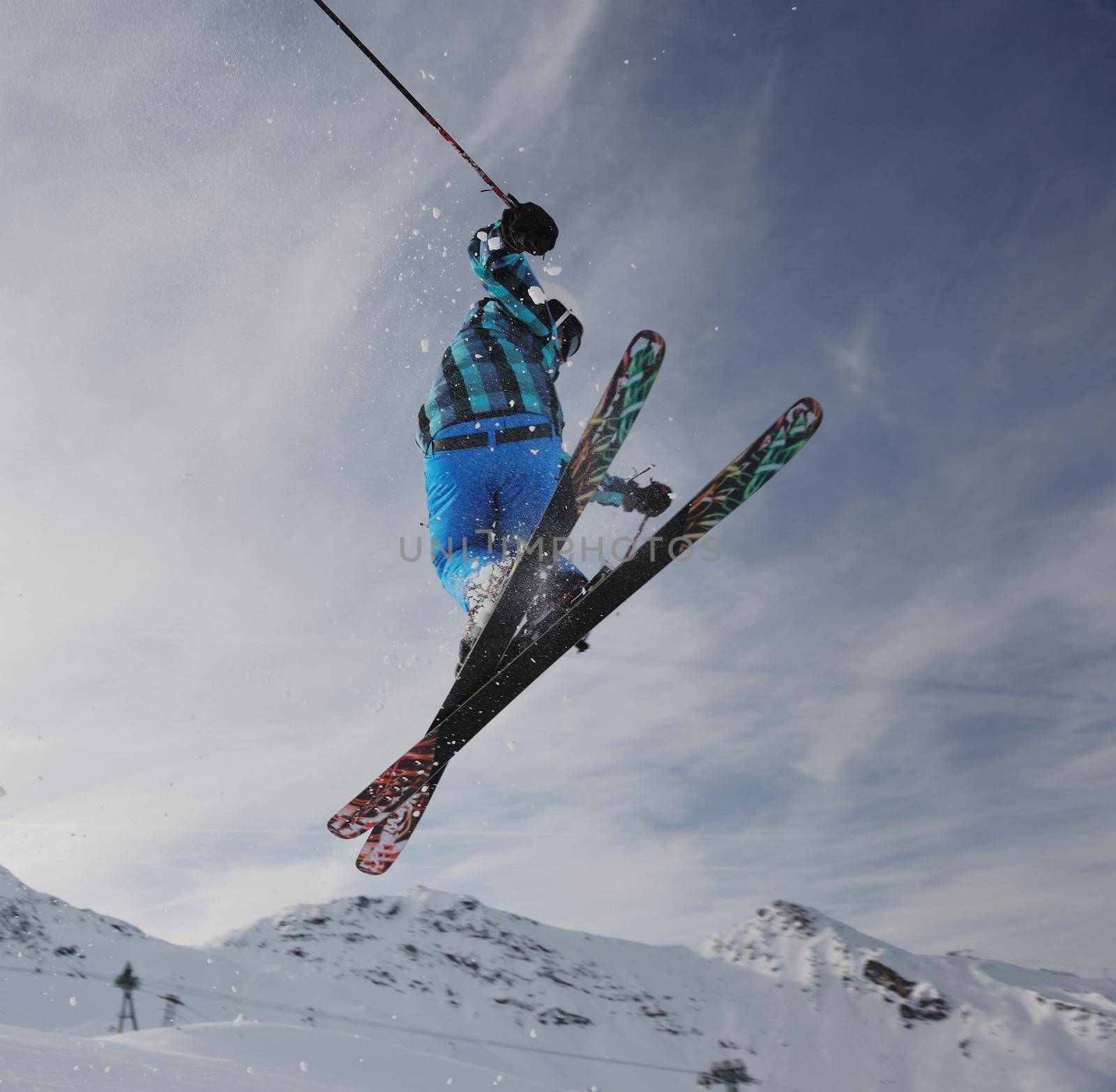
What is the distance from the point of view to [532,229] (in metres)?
4.86

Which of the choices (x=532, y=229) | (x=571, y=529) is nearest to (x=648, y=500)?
(x=571, y=529)

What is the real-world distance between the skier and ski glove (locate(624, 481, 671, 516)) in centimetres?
35

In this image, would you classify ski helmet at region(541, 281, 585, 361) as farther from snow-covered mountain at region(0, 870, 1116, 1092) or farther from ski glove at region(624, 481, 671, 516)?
snow-covered mountain at region(0, 870, 1116, 1092)

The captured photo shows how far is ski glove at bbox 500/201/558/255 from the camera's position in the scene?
4.87 meters

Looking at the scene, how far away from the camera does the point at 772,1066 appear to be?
182250 mm

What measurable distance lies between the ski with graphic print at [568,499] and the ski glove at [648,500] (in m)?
0.45

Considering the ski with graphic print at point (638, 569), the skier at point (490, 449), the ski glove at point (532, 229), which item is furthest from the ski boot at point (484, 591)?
the ski glove at point (532, 229)

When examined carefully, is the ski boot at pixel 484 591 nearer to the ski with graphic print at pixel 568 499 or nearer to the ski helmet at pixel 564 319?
the ski with graphic print at pixel 568 499

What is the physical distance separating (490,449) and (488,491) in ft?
0.89

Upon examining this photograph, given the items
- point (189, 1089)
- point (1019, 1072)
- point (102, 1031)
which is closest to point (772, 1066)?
point (1019, 1072)

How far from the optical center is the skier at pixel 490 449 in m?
5.12

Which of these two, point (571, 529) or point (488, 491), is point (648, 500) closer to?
point (571, 529)

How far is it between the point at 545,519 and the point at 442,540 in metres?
0.72

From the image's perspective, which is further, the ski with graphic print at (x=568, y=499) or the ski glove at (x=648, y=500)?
the ski glove at (x=648, y=500)
